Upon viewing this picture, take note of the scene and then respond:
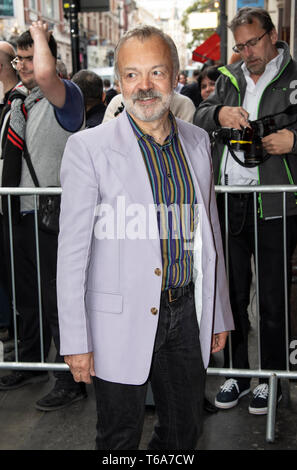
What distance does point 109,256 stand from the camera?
2186mm

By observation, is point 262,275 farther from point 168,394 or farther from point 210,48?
point 210,48

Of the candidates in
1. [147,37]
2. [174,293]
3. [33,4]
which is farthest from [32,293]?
[33,4]

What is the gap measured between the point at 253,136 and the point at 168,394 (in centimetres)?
169

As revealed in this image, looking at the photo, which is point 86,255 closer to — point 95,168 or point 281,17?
point 95,168

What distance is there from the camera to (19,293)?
166 inches

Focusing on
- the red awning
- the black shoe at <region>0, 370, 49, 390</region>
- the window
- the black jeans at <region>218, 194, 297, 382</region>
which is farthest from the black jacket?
the window

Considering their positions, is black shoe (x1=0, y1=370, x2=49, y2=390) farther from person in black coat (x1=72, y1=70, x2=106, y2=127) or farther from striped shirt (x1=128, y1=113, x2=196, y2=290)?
striped shirt (x1=128, y1=113, x2=196, y2=290)

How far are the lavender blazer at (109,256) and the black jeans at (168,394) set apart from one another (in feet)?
0.27

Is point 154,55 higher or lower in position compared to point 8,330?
higher

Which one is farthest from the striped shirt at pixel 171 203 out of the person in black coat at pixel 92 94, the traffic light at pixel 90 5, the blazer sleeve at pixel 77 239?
the traffic light at pixel 90 5

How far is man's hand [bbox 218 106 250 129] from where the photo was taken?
3.48 m

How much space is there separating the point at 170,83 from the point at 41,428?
2248 mm

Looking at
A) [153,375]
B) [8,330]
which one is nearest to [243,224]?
[153,375]

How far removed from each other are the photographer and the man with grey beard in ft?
4.33
